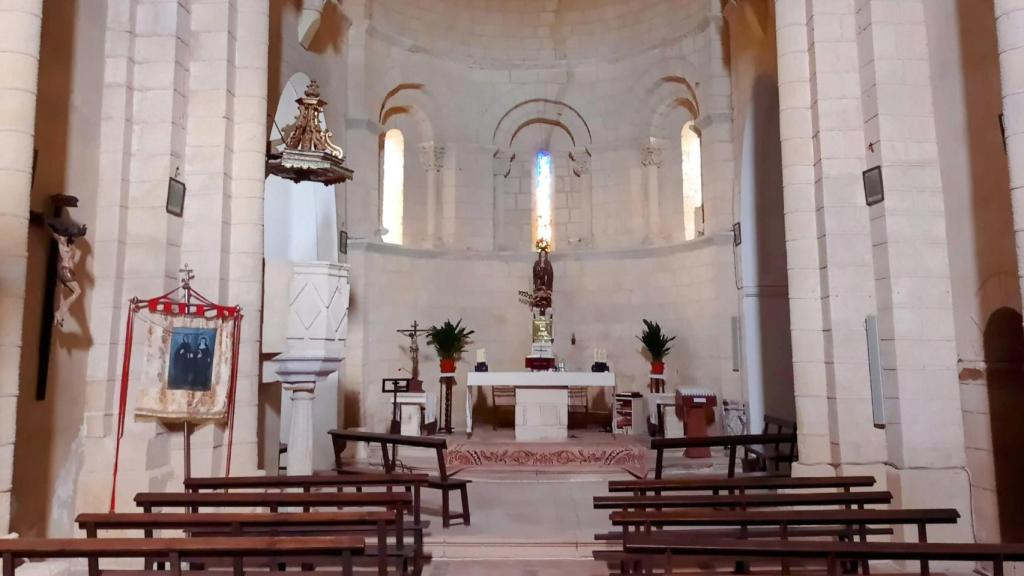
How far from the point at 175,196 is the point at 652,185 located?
→ 8.96 meters

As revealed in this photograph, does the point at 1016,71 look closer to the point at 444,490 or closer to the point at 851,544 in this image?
the point at 851,544

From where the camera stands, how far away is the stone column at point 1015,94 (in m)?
3.98

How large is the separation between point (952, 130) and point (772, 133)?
533 centimetres

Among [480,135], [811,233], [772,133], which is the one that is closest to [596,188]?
[480,135]

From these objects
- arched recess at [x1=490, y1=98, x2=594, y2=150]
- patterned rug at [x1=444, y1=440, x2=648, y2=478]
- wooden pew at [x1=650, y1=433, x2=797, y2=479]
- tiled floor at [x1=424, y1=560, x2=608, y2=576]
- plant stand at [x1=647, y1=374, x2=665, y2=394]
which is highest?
arched recess at [x1=490, y1=98, x2=594, y2=150]

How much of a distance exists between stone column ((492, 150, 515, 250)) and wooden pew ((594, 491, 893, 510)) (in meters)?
9.42

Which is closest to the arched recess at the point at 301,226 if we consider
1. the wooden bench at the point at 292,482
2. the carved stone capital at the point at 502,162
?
the carved stone capital at the point at 502,162

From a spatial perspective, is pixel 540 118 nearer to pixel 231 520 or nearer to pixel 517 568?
pixel 517 568

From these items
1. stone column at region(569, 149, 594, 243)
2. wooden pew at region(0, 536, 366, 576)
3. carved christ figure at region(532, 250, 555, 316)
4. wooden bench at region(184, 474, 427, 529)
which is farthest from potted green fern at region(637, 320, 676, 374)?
wooden pew at region(0, 536, 366, 576)

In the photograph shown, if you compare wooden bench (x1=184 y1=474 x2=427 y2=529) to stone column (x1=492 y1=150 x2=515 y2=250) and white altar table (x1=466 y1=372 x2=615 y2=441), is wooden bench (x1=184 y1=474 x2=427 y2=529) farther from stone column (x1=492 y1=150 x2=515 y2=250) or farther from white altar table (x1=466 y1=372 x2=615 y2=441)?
stone column (x1=492 y1=150 x2=515 y2=250)

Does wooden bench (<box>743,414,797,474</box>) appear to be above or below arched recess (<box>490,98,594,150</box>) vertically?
below

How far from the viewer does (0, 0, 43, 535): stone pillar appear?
4062 mm

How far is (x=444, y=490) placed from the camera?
6305 mm

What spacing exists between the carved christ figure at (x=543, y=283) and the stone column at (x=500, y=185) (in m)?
1.52
